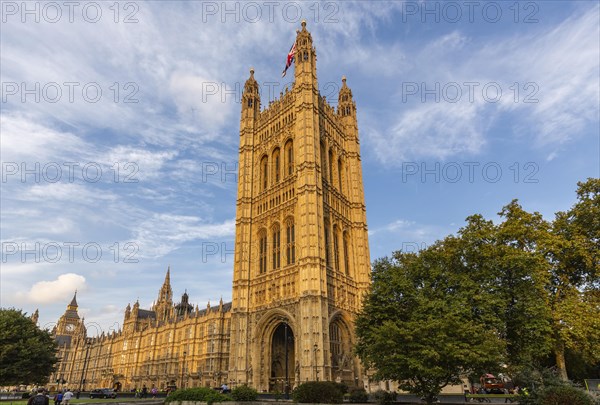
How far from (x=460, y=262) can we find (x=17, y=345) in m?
41.2

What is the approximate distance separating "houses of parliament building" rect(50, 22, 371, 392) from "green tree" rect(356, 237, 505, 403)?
Result: 11603 mm

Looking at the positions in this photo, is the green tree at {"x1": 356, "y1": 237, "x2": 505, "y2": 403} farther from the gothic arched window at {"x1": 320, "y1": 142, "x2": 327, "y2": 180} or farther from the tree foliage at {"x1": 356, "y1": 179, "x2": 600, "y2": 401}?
the gothic arched window at {"x1": 320, "y1": 142, "x2": 327, "y2": 180}

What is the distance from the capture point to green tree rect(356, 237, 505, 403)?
21.3 m

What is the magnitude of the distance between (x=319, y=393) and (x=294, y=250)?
21269 mm

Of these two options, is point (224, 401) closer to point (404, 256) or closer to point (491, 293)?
point (404, 256)

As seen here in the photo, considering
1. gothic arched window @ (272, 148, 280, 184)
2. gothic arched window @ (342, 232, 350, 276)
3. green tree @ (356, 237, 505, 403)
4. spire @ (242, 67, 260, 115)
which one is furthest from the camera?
spire @ (242, 67, 260, 115)

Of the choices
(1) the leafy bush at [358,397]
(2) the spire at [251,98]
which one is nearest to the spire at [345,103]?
(2) the spire at [251,98]

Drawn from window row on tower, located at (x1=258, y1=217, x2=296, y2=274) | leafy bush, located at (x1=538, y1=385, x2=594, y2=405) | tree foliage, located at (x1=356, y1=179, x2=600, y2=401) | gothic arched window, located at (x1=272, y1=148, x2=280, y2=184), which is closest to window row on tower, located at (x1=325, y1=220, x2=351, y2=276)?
window row on tower, located at (x1=258, y1=217, x2=296, y2=274)

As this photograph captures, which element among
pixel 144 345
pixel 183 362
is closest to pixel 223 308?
pixel 183 362

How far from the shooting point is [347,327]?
1718 inches

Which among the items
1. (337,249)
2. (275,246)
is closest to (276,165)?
(275,246)

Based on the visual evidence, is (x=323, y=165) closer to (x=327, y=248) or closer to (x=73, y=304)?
(x=327, y=248)

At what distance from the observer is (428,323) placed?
71.9ft

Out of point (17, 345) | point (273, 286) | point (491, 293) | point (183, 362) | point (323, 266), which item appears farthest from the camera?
point (183, 362)
